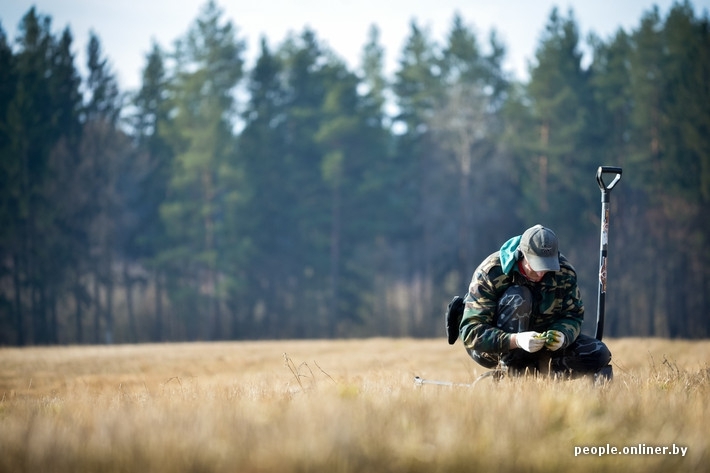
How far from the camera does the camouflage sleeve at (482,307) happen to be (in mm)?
7398

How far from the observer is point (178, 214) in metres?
45.2

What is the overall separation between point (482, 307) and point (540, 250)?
768mm

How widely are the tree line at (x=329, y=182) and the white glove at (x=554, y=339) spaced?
36.3m

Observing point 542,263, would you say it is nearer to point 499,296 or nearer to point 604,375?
point 499,296

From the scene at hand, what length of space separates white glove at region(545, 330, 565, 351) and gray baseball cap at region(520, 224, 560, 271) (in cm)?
56

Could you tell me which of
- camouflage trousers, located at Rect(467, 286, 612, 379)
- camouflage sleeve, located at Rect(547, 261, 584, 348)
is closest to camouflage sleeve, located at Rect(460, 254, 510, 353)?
camouflage trousers, located at Rect(467, 286, 612, 379)

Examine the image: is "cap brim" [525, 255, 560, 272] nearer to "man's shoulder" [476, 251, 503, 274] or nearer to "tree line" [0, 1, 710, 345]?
"man's shoulder" [476, 251, 503, 274]

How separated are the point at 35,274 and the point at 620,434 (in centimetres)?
3882

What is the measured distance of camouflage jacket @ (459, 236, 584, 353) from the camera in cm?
737

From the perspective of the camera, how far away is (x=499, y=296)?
7594 millimetres

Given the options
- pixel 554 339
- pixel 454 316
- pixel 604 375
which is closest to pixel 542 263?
pixel 554 339

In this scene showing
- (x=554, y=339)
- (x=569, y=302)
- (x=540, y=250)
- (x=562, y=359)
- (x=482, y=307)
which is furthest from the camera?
(x=562, y=359)

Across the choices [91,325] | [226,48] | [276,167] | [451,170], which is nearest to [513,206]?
[451,170]

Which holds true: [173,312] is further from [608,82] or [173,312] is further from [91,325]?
[608,82]
